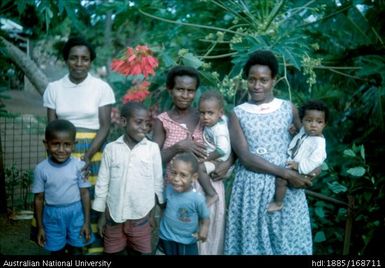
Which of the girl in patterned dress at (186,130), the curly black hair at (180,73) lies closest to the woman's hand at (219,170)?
the girl in patterned dress at (186,130)

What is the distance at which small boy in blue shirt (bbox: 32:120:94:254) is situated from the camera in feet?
8.78

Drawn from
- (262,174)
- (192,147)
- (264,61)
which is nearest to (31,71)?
(192,147)

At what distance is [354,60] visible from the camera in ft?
14.0

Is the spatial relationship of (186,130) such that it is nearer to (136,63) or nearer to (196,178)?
(196,178)

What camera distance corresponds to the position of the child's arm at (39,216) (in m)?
2.72

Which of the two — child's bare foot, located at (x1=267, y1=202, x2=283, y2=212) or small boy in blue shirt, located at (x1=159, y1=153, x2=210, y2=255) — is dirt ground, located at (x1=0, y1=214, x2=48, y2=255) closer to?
small boy in blue shirt, located at (x1=159, y1=153, x2=210, y2=255)

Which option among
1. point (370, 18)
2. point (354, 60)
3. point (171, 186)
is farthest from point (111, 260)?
point (370, 18)

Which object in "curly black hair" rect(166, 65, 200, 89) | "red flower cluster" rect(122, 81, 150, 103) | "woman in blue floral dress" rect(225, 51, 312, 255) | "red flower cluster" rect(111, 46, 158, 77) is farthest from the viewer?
"red flower cluster" rect(122, 81, 150, 103)

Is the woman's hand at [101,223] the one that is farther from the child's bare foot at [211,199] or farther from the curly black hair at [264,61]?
the curly black hair at [264,61]

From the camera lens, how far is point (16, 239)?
4668mm

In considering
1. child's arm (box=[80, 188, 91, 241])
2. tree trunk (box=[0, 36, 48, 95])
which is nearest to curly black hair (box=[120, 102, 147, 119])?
child's arm (box=[80, 188, 91, 241])

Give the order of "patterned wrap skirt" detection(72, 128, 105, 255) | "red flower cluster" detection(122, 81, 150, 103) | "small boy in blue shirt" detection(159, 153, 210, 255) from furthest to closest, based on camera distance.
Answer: "red flower cluster" detection(122, 81, 150, 103), "patterned wrap skirt" detection(72, 128, 105, 255), "small boy in blue shirt" detection(159, 153, 210, 255)

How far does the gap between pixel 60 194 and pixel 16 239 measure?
234 cm

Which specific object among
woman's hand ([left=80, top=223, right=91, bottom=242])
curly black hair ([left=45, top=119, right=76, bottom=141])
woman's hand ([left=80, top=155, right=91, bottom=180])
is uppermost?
curly black hair ([left=45, top=119, right=76, bottom=141])
